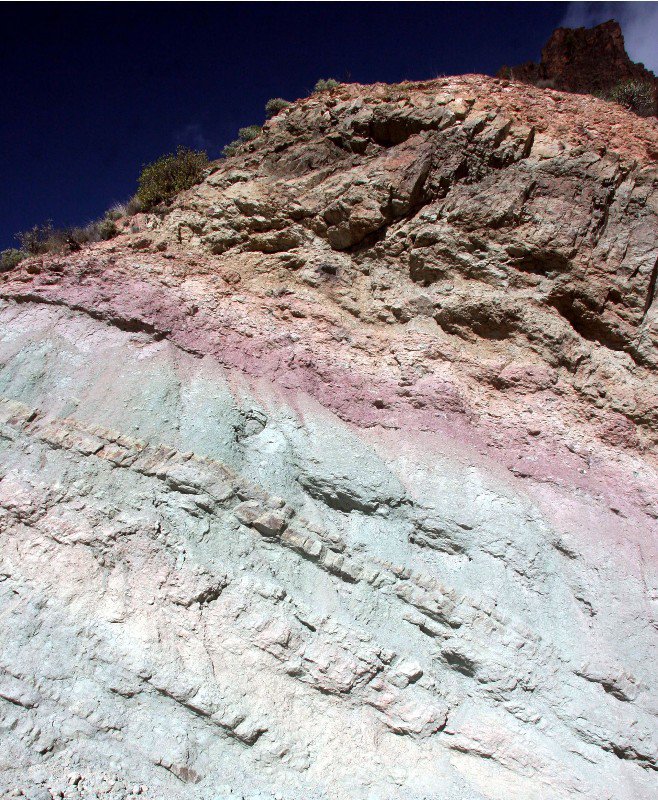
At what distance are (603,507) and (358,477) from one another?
327 cm

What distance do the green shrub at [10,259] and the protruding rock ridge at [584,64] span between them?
597 inches

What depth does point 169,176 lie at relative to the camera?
33.0 ft

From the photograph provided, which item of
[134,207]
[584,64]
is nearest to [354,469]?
[134,207]

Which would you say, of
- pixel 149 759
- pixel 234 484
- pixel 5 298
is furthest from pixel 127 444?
pixel 5 298

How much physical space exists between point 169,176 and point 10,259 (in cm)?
345

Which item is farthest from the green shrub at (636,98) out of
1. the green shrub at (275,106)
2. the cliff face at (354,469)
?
the green shrub at (275,106)

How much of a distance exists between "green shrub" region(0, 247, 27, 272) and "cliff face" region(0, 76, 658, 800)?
131 cm

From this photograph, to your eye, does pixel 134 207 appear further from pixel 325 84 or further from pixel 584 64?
pixel 584 64

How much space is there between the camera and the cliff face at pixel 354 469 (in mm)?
→ 4793

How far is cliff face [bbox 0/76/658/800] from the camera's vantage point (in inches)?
189

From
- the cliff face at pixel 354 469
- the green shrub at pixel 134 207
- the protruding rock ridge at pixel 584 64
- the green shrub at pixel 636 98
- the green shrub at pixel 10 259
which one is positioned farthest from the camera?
the protruding rock ridge at pixel 584 64

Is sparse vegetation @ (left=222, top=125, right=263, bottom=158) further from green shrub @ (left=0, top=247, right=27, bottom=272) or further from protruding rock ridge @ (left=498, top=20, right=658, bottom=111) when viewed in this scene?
protruding rock ridge @ (left=498, top=20, right=658, bottom=111)

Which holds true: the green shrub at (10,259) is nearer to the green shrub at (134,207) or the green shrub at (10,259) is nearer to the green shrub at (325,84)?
the green shrub at (134,207)

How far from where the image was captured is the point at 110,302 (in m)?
7.73
